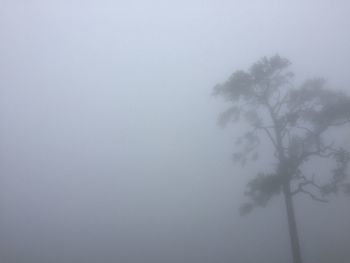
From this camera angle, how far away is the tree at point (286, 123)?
6324 millimetres

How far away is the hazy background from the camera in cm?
746

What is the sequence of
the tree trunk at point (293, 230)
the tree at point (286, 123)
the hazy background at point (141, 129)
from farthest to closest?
the hazy background at point (141, 129) < the tree at point (286, 123) < the tree trunk at point (293, 230)

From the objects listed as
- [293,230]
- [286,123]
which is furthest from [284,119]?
[293,230]

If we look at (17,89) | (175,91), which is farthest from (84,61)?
(175,91)

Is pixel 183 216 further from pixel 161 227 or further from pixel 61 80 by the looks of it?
pixel 61 80

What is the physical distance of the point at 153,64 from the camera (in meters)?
8.54

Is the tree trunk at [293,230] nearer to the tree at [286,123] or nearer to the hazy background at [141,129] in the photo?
the tree at [286,123]

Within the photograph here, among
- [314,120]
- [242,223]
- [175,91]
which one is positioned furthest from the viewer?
[175,91]

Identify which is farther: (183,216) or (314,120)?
(183,216)

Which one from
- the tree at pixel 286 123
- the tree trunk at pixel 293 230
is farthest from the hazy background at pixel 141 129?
the tree trunk at pixel 293 230

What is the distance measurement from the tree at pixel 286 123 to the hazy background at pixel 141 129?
0.61 m

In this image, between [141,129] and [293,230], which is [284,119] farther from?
[141,129]

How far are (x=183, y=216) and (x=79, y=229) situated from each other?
2370mm

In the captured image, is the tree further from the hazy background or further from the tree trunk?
the hazy background
